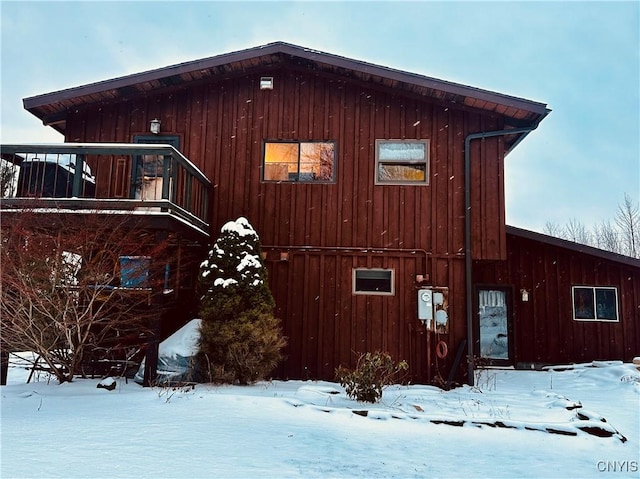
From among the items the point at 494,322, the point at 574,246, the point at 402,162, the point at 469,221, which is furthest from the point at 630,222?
the point at 402,162

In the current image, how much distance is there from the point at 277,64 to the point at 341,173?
241 cm

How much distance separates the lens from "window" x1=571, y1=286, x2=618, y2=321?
1077 cm

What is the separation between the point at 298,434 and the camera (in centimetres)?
469

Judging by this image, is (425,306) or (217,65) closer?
(425,306)

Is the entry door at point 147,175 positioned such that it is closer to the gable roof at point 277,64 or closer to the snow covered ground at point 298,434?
the gable roof at point 277,64

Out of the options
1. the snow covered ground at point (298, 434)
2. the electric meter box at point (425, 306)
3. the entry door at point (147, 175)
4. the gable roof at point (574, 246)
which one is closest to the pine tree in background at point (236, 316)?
the snow covered ground at point (298, 434)

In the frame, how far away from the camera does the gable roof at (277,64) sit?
8180 millimetres

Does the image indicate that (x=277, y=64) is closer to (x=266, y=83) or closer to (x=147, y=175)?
(x=266, y=83)

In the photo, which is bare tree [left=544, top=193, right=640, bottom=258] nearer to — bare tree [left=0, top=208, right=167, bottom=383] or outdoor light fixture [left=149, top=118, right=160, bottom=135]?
outdoor light fixture [left=149, top=118, right=160, bottom=135]

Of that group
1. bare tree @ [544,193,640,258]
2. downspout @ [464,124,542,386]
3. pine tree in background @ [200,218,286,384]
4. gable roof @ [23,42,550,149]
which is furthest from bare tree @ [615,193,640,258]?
pine tree in background @ [200,218,286,384]

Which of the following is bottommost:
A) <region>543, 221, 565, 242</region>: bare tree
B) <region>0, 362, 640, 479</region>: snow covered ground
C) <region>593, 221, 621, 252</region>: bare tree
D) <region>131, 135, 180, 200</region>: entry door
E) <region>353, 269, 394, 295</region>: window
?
<region>0, 362, 640, 479</region>: snow covered ground

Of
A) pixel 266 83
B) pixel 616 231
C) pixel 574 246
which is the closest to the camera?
pixel 266 83

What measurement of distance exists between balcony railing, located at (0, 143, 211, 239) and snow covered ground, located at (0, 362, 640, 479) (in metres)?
2.54

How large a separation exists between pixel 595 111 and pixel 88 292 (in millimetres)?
101091
